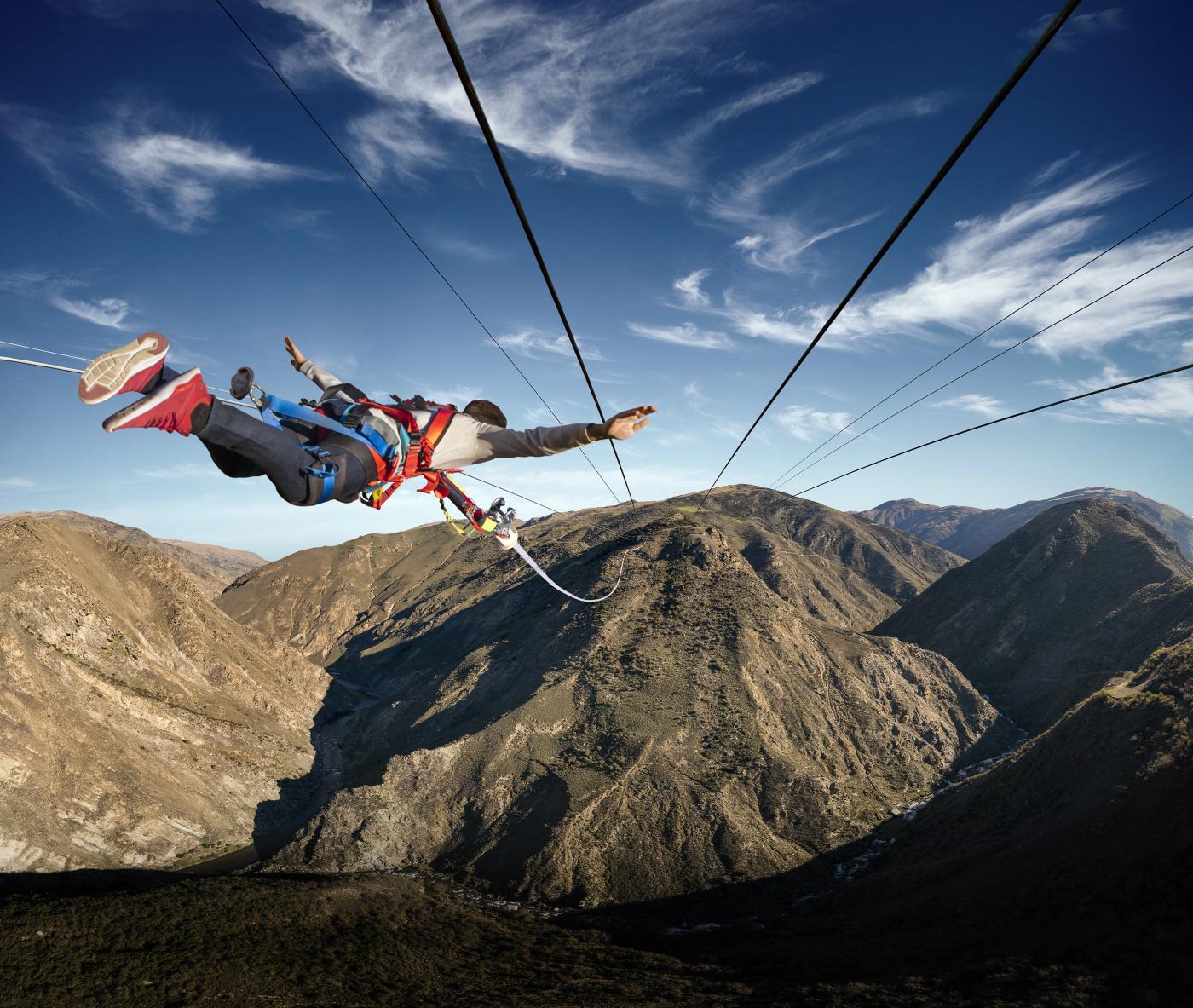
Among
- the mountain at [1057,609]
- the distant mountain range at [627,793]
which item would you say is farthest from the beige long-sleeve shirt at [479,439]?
the mountain at [1057,609]

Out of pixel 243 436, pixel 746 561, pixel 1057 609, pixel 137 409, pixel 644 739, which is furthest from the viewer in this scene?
pixel 746 561

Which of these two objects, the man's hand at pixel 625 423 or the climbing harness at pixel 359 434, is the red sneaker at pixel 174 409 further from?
the man's hand at pixel 625 423

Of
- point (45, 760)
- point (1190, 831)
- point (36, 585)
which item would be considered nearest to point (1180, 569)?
point (1190, 831)

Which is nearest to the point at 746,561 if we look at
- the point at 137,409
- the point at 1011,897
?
the point at 1011,897

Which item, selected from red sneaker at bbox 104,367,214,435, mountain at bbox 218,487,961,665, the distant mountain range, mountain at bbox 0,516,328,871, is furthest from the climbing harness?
mountain at bbox 218,487,961,665

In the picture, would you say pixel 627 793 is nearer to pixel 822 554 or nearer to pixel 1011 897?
pixel 1011 897

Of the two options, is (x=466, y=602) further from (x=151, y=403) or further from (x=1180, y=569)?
(x=1180, y=569)
